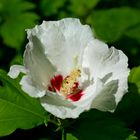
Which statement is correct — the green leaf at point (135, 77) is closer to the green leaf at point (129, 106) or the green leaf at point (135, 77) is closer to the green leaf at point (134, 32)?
the green leaf at point (129, 106)

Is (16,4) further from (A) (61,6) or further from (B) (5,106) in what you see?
(B) (5,106)

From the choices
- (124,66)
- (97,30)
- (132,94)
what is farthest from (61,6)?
(124,66)

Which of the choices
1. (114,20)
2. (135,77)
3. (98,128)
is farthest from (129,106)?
(114,20)

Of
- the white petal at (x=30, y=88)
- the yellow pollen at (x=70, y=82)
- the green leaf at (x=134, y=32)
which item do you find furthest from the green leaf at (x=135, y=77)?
the green leaf at (x=134, y=32)

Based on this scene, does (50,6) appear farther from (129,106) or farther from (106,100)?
(106,100)

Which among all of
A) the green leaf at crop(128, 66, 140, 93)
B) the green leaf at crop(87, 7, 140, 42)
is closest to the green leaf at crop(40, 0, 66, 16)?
the green leaf at crop(87, 7, 140, 42)
